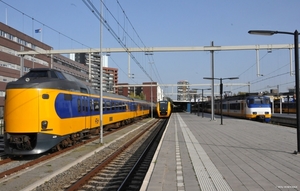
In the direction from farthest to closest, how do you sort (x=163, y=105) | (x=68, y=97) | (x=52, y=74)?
(x=163, y=105) → (x=68, y=97) → (x=52, y=74)

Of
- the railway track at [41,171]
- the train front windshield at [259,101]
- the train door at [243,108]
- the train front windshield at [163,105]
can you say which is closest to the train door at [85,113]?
the railway track at [41,171]

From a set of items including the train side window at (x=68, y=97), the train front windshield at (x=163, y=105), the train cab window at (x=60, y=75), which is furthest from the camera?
the train front windshield at (x=163, y=105)

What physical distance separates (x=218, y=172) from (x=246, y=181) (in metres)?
1.27

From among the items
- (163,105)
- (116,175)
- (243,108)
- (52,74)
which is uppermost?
(52,74)

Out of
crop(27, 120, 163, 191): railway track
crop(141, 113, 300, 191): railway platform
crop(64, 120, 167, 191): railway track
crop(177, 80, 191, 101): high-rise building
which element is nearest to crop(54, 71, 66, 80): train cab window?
crop(27, 120, 163, 191): railway track

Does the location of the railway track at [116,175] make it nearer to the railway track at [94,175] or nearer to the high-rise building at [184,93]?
the railway track at [94,175]

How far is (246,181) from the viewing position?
8.12m

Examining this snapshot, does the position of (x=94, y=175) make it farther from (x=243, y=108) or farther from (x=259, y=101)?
(x=243, y=108)

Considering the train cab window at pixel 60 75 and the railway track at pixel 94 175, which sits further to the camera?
the train cab window at pixel 60 75

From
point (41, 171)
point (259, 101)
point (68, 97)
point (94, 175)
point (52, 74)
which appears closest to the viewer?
point (94, 175)

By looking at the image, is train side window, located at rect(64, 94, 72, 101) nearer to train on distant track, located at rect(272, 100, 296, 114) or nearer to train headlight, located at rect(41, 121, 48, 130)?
train headlight, located at rect(41, 121, 48, 130)

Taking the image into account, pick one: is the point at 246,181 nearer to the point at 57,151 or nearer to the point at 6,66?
the point at 57,151

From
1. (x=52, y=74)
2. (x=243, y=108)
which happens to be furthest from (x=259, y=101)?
(x=52, y=74)

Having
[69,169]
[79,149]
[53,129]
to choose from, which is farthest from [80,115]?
[69,169]
